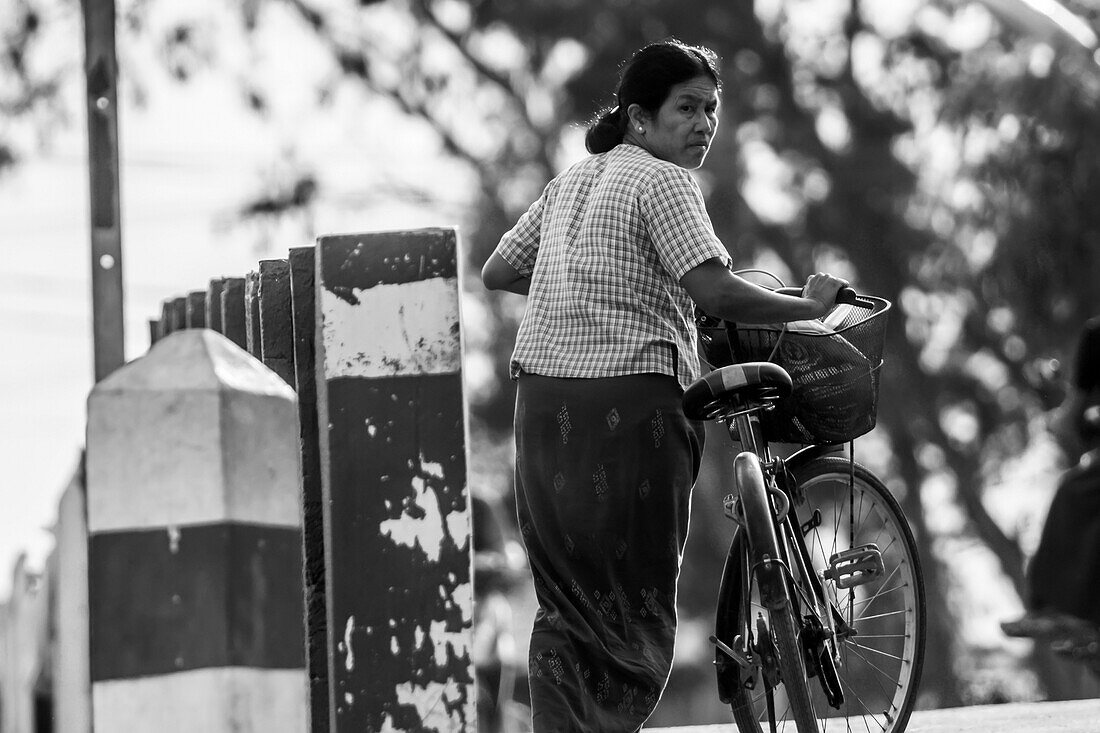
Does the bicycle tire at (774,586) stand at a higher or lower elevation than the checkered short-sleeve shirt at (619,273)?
lower

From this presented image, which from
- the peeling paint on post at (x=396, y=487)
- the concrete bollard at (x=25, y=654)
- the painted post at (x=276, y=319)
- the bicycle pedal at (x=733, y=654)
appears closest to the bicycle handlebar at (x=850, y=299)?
the bicycle pedal at (x=733, y=654)

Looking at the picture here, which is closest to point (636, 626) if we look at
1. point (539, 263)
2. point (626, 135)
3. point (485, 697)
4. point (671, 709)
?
point (539, 263)

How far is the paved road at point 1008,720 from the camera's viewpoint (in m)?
4.89

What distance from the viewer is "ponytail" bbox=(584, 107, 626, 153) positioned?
389cm

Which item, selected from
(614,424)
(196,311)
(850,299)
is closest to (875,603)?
(850,299)

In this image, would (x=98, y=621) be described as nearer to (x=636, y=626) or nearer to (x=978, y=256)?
(x=636, y=626)

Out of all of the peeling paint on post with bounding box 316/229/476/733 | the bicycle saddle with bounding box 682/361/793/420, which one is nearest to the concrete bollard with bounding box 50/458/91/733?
the peeling paint on post with bounding box 316/229/476/733

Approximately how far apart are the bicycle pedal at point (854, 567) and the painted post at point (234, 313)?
56.8 inches

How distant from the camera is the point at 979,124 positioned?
545 inches

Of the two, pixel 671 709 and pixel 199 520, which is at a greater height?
pixel 199 520

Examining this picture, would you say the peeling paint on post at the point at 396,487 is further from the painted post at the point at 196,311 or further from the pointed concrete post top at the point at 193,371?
the painted post at the point at 196,311

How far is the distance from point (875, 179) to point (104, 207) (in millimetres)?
11750

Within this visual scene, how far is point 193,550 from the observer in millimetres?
2176

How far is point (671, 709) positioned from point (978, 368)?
5.84 meters
